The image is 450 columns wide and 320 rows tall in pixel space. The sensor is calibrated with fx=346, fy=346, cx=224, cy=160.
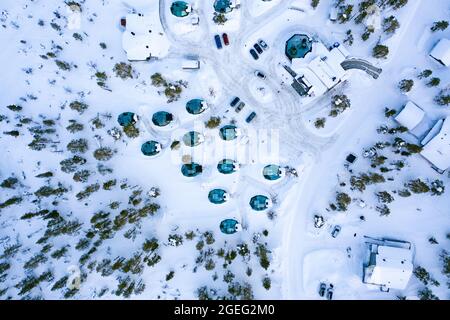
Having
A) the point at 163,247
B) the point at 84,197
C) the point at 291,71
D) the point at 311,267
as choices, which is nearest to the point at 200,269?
the point at 163,247

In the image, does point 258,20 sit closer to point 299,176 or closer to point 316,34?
point 316,34

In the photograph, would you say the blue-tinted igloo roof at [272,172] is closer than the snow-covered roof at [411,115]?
No

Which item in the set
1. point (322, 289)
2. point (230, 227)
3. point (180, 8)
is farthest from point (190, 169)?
point (322, 289)

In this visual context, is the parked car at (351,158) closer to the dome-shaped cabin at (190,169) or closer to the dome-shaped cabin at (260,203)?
the dome-shaped cabin at (260,203)

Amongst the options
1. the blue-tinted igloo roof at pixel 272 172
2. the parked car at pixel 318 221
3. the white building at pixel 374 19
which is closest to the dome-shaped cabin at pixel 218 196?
the blue-tinted igloo roof at pixel 272 172

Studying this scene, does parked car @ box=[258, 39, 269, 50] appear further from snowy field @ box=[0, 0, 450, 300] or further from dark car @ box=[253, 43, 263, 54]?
snowy field @ box=[0, 0, 450, 300]

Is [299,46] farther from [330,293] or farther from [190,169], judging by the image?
[330,293]

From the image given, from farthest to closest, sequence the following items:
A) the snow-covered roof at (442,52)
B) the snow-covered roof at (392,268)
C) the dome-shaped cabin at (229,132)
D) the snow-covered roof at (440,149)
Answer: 1. the dome-shaped cabin at (229,132)
2. the snow-covered roof at (442,52)
3. the snow-covered roof at (440,149)
4. the snow-covered roof at (392,268)
